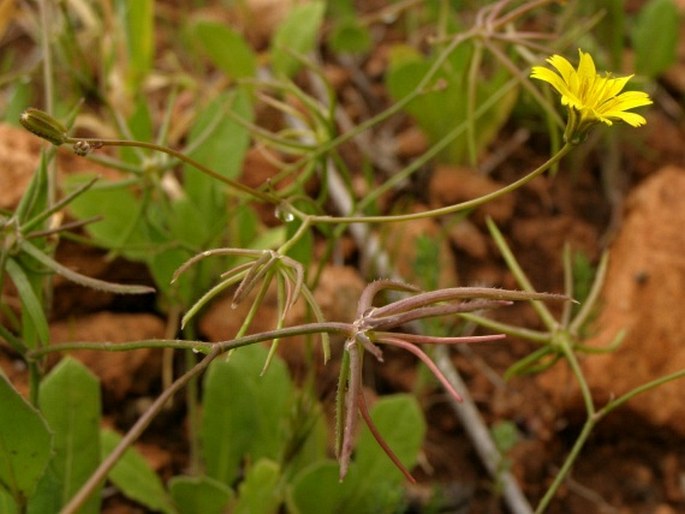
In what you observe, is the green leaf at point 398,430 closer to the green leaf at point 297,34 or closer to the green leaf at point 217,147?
the green leaf at point 217,147

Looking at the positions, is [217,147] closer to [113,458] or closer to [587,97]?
[587,97]

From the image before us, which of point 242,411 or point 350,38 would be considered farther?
point 350,38

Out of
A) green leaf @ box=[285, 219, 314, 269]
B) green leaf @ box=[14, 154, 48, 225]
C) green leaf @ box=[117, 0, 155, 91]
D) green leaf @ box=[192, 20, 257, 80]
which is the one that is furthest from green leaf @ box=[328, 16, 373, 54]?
green leaf @ box=[14, 154, 48, 225]

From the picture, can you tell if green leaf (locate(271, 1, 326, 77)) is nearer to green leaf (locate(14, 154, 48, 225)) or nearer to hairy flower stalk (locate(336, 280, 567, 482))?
green leaf (locate(14, 154, 48, 225))

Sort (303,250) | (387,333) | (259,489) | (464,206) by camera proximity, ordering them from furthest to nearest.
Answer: (303,250) < (259,489) < (464,206) < (387,333)

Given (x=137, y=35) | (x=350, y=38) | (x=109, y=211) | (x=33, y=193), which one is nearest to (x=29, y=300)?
(x=33, y=193)

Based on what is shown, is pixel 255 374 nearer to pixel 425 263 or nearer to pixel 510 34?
pixel 425 263

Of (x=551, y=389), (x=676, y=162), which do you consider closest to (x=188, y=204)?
(x=551, y=389)
